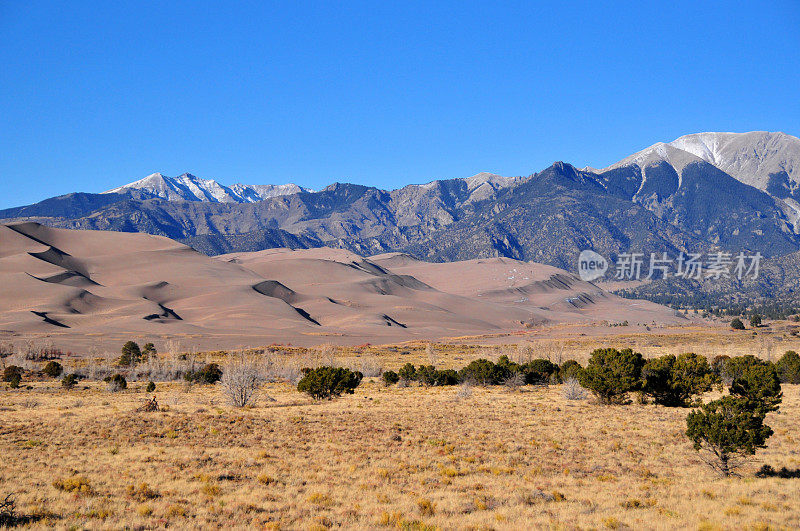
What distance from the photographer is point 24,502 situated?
55.4 feet

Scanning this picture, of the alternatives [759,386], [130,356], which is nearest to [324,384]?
[759,386]

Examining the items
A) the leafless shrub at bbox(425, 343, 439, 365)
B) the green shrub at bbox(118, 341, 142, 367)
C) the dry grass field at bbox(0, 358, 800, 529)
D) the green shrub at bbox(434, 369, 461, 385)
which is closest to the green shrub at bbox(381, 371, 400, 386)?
the green shrub at bbox(434, 369, 461, 385)

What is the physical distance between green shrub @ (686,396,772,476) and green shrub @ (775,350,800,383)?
4047 centimetres

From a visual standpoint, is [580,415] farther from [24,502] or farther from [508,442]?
[24,502]

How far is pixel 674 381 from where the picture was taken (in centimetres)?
4150

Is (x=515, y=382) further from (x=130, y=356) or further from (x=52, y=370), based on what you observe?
(x=130, y=356)

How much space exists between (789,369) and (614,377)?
2669 centimetres

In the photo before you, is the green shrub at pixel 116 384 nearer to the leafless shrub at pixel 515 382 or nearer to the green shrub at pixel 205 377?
the green shrub at pixel 205 377

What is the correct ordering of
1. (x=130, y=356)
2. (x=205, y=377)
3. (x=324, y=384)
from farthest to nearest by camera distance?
1. (x=130, y=356)
2. (x=205, y=377)
3. (x=324, y=384)

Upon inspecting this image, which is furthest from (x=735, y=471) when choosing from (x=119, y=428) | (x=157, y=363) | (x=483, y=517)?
(x=157, y=363)

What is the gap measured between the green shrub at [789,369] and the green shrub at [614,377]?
23.3 meters

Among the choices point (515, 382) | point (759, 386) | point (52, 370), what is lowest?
point (52, 370)

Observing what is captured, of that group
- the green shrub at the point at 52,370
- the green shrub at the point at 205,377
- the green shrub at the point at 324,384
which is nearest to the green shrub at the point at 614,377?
the green shrub at the point at 324,384

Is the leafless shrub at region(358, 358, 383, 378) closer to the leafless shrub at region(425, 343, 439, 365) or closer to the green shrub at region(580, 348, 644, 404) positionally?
the leafless shrub at region(425, 343, 439, 365)
